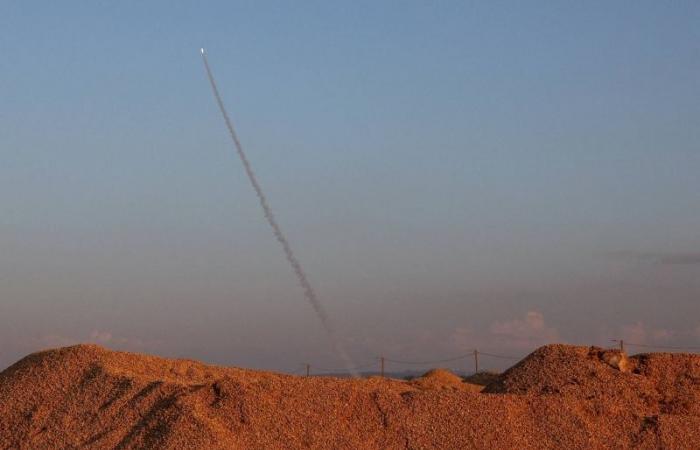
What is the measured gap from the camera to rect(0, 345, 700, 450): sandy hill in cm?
1455

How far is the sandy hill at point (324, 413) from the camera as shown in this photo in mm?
14555

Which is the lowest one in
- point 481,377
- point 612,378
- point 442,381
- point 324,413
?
point 481,377

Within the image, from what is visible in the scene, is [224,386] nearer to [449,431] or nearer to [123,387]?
[123,387]

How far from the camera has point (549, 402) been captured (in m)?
16.1

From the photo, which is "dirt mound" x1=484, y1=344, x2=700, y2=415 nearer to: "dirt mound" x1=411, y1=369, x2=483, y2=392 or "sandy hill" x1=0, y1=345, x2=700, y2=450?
"sandy hill" x1=0, y1=345, x2=700, y2=450

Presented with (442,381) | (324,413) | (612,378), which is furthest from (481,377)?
(324,413)

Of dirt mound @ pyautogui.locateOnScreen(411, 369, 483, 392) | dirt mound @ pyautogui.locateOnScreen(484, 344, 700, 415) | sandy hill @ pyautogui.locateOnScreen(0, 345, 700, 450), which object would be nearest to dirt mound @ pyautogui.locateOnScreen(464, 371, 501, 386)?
dirt mound @ pyautogui.locateOnScreen(411, 369, 483, 392)

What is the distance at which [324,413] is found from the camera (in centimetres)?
1506

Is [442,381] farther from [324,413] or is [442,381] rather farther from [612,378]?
[324,413]

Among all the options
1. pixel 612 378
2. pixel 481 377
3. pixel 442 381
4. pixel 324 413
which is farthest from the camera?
pixel 481 377

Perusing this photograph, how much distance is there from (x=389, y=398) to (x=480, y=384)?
12.2 meters

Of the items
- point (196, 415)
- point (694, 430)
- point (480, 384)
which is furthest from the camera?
point (480, 384)

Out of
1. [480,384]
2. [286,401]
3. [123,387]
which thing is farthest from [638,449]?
[480,384]

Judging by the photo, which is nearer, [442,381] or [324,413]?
[324,413]
